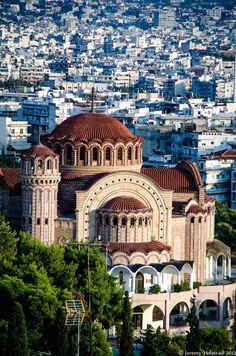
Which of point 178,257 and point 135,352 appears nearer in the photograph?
point 135,352

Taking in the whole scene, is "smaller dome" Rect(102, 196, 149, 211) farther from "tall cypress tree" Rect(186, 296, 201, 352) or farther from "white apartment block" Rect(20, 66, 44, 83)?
"white apartment block" Rect(20, 66, 44, 83)

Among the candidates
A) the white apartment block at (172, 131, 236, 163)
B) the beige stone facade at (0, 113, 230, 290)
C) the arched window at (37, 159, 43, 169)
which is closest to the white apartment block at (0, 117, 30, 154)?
the white apartment block at (172, 131, 236, 163)

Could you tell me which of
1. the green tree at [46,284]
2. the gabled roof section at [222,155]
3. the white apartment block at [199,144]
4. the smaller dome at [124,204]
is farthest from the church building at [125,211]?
the white apartment block at [199,144]

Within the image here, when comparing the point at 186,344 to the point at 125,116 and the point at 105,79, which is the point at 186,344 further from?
the point at 105,79

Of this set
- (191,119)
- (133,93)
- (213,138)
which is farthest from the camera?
(133,93)

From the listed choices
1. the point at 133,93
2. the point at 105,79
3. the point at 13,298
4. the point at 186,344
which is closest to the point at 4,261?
the point at 13,298

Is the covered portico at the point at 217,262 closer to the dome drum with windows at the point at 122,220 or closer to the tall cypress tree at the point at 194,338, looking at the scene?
the dome drum with windows at the point at 122,220
